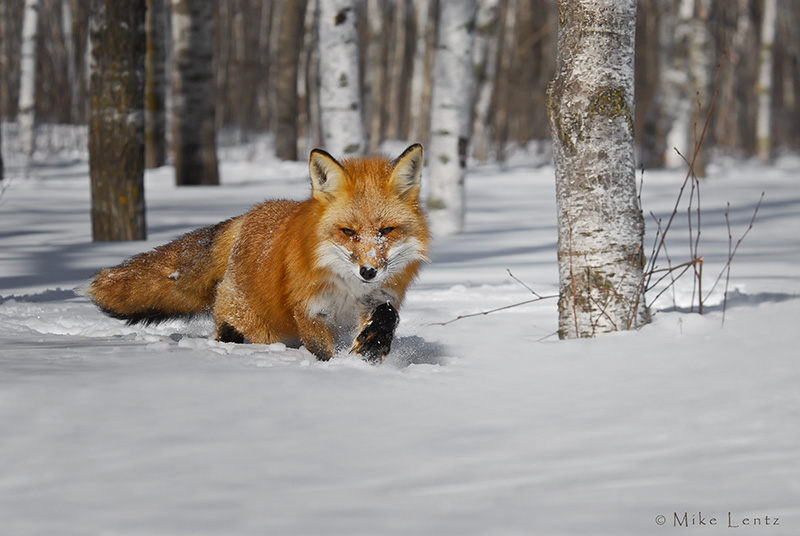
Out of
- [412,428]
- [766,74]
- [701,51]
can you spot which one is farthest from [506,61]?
[412,428]

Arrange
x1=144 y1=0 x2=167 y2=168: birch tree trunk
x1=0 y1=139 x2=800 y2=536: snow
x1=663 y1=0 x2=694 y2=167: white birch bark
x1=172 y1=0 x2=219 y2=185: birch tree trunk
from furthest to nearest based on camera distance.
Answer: x1=663 y1=0 x2=694 y2=167: white birch bark, x1=144 y1=0 x2=167 y2=168: birch tree trunk, x1=172 y1=0 x2=219 y2=185: birch tree trunk, x1=0 y1=139 x2=800 y2=536: snow

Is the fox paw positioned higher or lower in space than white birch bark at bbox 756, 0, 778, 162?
lower

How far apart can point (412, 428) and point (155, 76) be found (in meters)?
13.2

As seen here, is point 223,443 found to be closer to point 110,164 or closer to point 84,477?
point 84,477

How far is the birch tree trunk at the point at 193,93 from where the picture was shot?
13.3 meters

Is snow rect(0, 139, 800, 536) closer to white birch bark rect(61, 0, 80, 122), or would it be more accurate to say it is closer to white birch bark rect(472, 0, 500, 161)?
white birch bark rect(472, 0, 500, 161)

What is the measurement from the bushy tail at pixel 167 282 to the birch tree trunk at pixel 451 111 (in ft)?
17.9

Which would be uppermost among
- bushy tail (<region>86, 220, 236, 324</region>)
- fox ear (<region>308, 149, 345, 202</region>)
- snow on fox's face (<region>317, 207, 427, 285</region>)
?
fox ear (<region>308, 149, 345, 202</region>)

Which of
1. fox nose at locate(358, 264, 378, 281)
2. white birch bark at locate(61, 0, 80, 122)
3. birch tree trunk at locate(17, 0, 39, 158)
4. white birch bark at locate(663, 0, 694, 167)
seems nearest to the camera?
fox nose at locate(358, 264, 378, 281)

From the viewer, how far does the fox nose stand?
3.56 metres

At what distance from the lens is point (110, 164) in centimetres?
721

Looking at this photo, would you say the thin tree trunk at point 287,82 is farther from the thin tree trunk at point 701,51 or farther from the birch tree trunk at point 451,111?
the birch tree trunk at point 451,111

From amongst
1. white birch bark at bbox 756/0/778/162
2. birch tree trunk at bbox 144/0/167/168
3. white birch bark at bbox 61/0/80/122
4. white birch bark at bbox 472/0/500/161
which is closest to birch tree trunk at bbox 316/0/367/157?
birch tree trunk at bbox 144/0/167/168

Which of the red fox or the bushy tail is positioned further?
the bushy tail
